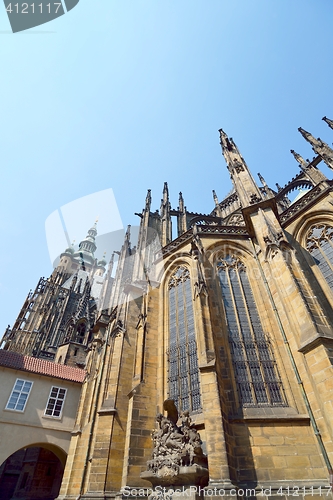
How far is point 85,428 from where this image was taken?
12578 millimetres

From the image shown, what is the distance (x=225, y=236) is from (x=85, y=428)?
11.1 metres

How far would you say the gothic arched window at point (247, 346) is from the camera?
902 cm

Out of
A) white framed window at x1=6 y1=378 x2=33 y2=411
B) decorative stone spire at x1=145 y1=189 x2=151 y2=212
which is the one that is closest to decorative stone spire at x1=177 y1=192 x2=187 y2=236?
decorative stone spire at x1=145 y1=189 x2=151 y2=212

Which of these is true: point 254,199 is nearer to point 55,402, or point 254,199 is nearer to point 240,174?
point 240,174

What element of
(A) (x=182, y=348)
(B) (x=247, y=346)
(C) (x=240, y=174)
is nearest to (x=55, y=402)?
(A) (x=182, y=348)

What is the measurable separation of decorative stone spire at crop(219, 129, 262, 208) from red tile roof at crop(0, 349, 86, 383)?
13.9 meters

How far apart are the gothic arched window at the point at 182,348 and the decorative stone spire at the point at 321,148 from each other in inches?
425

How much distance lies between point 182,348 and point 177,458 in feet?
13.7

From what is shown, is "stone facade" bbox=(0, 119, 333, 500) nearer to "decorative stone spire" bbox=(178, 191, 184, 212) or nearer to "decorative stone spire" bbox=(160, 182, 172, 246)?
"decorative stone spire" bbox=(160, 182, 172, 246)

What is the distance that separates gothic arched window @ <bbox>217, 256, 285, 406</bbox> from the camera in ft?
29.6

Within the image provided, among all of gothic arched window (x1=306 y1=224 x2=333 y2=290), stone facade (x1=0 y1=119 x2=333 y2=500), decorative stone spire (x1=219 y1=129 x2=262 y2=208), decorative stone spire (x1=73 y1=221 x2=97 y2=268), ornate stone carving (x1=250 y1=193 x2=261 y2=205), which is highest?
decorative stone spire (x1=73 y1=221 x2=97 y2=268)

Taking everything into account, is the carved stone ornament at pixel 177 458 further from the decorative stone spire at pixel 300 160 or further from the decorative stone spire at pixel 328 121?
the decorative stone spire at pixel 328 121

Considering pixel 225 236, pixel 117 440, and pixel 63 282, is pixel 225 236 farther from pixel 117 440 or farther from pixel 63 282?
pixel 63 282

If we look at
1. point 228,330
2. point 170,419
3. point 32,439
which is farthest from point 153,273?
point 32,439
